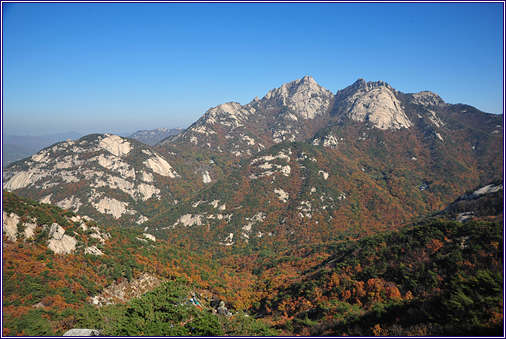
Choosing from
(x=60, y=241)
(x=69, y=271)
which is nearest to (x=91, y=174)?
(x=60, y=241)

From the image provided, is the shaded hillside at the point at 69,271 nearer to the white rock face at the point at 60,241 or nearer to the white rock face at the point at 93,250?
the white rock face at the point at 93,250

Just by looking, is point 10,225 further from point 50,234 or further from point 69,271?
point 69,271

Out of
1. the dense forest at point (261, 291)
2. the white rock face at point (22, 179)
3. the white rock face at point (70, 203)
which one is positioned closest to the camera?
the dense forest at point (261, 291)

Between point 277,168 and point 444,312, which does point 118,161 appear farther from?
point 444,312

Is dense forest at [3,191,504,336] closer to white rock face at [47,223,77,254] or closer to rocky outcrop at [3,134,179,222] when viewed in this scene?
white rock face at [47,223,77,254]

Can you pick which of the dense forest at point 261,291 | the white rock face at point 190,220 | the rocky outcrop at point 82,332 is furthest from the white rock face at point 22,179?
the rocky outcrop at point 82,332

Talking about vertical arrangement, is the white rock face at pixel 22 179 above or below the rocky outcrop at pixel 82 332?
below

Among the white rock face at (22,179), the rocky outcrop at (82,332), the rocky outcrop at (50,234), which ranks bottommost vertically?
the white rock face at (22,179)

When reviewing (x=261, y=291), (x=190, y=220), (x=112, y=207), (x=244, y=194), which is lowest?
(x=190, y=220)

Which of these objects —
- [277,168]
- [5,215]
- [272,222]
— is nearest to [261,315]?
[5,215]
